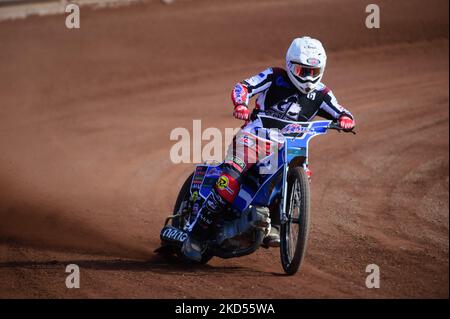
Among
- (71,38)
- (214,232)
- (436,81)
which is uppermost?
(71,38)

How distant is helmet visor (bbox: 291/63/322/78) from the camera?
7.92 meters

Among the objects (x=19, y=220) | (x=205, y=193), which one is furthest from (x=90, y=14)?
(x=205, y=193)

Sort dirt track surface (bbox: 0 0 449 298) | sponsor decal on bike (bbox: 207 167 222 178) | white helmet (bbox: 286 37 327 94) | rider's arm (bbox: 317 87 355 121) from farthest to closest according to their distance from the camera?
sponsor decal on bike (bbox: 207 167 222 178) < rider's arm (bbox: 317 87 355 121) < dirt track surface (bbox: 0 0 449 298) < white helmet (bbox: 286 37 327 94)

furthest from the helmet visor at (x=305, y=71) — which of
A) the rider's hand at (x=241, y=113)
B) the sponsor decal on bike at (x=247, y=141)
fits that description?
the sponsor decal on bike at (x=247, y=141)

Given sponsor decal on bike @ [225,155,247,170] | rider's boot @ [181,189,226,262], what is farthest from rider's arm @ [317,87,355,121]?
rider's boot @ [181,189,226,262]

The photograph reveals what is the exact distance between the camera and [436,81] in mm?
19922

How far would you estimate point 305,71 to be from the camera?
312 inches

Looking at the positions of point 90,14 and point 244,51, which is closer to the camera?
point 244,51

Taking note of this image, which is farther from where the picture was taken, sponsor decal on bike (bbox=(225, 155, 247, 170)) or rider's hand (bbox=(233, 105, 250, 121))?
sponsor decal on bike (bbox=(225, 155, 247, 170))

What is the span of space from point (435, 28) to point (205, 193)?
16626 millimetres

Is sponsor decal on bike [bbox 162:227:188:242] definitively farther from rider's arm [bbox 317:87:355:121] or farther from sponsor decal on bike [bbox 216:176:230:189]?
rider's arm [bbox 317:87:355:121]

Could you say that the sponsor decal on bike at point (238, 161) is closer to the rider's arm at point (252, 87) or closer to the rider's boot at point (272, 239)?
the rider's arm at point (252, 87)
